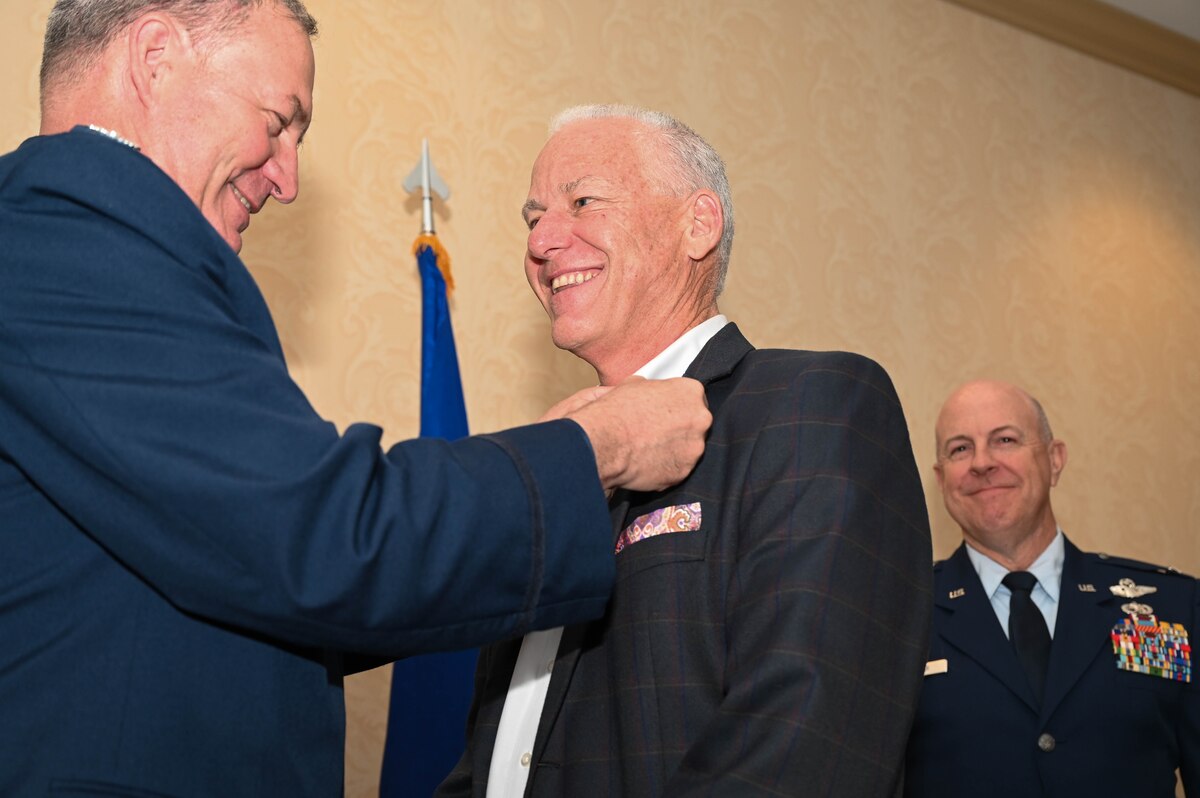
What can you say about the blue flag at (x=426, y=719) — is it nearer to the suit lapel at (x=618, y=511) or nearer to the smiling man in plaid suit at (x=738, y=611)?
the smiling man in plaid suit at (x=738, y=611)

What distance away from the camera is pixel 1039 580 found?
334 cm

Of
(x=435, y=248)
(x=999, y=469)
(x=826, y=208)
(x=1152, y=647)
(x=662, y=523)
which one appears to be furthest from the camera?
(x=826, y=208)

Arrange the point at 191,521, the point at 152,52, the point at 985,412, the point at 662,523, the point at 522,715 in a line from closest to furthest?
the point at 191,521 < the point at 152,52 < the point at 662,523 < the point at 522,715 < the point at 985,412

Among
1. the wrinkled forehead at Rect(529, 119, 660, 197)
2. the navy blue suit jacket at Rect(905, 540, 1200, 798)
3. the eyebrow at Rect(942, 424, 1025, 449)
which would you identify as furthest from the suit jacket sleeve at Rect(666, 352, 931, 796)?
the eyebrow at Rect(942, 424, 1025, 449)

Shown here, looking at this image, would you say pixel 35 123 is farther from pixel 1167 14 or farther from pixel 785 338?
pixel 1167 14

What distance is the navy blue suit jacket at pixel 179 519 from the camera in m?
1.16

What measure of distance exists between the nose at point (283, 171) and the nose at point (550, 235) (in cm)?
51

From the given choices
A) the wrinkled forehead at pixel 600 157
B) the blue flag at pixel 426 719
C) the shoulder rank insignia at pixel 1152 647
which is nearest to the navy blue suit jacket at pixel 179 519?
the wrinkled forehead at pixel 600 157

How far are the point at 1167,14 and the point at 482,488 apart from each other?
511 cm

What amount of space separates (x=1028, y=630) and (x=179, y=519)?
8.44 feet

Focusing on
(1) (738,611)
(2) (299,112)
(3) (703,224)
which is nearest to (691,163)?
(3) (703,224)

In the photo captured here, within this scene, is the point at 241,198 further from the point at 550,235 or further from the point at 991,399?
the point at 991,399

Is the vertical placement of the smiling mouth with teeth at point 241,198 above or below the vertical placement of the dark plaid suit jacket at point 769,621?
above

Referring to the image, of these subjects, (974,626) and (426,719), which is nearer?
(426,719)
